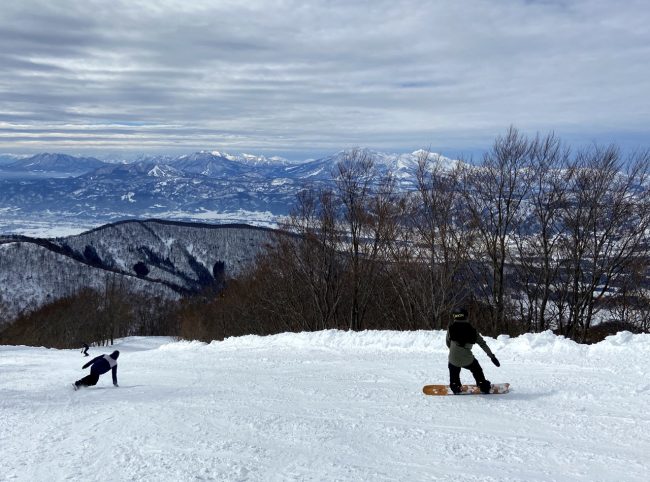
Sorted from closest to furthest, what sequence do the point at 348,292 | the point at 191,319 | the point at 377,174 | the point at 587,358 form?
the point at 587,358, the point at 377,174, the point at 348,292, the point at 191,319

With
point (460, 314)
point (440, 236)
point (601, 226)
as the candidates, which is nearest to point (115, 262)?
point (440, 236)

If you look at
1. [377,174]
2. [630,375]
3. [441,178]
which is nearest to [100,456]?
[630,375]

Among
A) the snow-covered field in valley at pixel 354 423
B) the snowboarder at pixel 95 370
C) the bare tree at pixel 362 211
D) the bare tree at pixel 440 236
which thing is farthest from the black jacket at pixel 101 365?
the bare tree at pixel 362 211

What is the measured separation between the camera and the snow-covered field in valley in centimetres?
599

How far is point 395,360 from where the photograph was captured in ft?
43.3

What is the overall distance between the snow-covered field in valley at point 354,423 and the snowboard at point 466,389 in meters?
0.15

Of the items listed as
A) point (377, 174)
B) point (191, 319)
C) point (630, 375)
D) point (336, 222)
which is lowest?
point (191, 319)

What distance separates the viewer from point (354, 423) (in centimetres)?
780

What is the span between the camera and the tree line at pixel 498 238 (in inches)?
777

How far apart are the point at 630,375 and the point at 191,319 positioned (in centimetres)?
5883

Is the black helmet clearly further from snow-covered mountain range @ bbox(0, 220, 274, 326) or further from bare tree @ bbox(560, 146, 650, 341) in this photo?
snow-covered mountain range @ bbox(0, 220, 274, 326)

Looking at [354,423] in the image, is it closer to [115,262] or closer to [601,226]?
[601,226]

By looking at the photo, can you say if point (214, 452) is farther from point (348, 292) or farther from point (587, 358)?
point (348, 292)

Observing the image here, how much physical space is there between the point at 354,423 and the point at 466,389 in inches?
98.0
